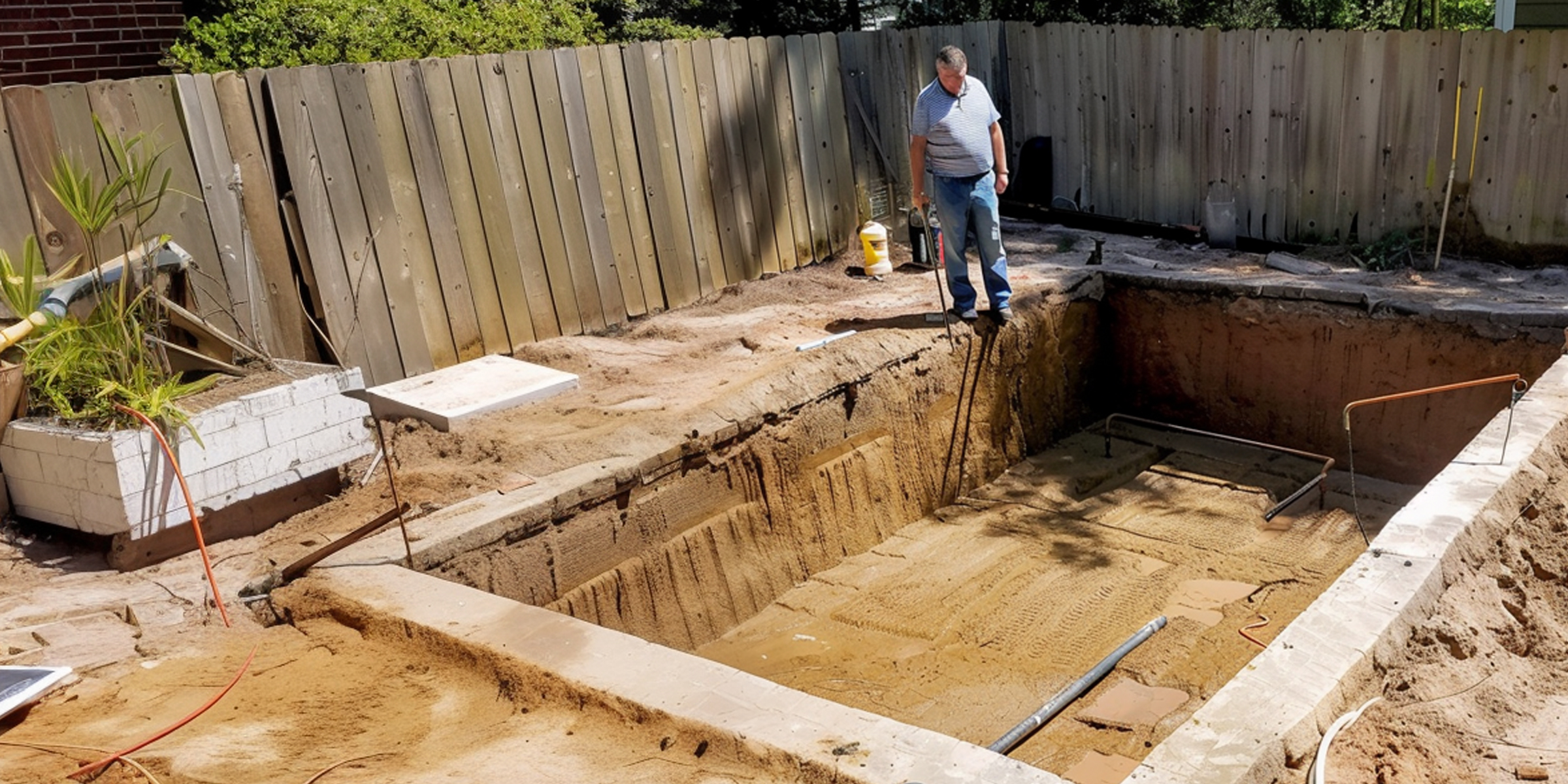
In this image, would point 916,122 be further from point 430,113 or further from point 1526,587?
point 1526,587

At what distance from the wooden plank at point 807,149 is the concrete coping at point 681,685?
562 centimetres

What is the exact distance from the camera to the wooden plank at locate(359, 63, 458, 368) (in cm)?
689

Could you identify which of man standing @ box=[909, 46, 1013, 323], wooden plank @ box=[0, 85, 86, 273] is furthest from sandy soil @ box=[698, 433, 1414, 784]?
wooden plank @ box=[0, 85, 86, 273]

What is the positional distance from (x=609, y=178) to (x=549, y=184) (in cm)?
51

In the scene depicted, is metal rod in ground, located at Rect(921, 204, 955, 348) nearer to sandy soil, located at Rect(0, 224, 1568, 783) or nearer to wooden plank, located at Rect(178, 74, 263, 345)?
sandy soil, located at Rect(0, 224, 1568, 783)

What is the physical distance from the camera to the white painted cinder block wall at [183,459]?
4.88 metres

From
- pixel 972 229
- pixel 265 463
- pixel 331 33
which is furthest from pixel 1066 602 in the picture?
pixel 331 33

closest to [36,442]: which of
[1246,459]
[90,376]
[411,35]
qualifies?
[90,376]

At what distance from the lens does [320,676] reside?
4.10m

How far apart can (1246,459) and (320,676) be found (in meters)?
6.42

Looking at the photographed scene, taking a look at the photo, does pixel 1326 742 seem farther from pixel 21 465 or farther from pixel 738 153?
pixel 738 153

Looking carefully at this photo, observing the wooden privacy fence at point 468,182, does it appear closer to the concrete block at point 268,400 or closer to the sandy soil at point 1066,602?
the concrete block at point 268,400

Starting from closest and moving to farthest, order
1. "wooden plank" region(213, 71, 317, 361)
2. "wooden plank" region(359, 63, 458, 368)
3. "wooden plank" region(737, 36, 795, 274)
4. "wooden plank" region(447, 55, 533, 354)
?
"wooden plank" region(213, 71, 317, 361) → "wooden plank" region(359, 63, 458, 368) → "wooden plank" region(447, 55, 533, 354) → "wooden plank" region(737, 36, 795, 274)

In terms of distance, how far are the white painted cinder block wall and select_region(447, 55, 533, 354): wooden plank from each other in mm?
1909
